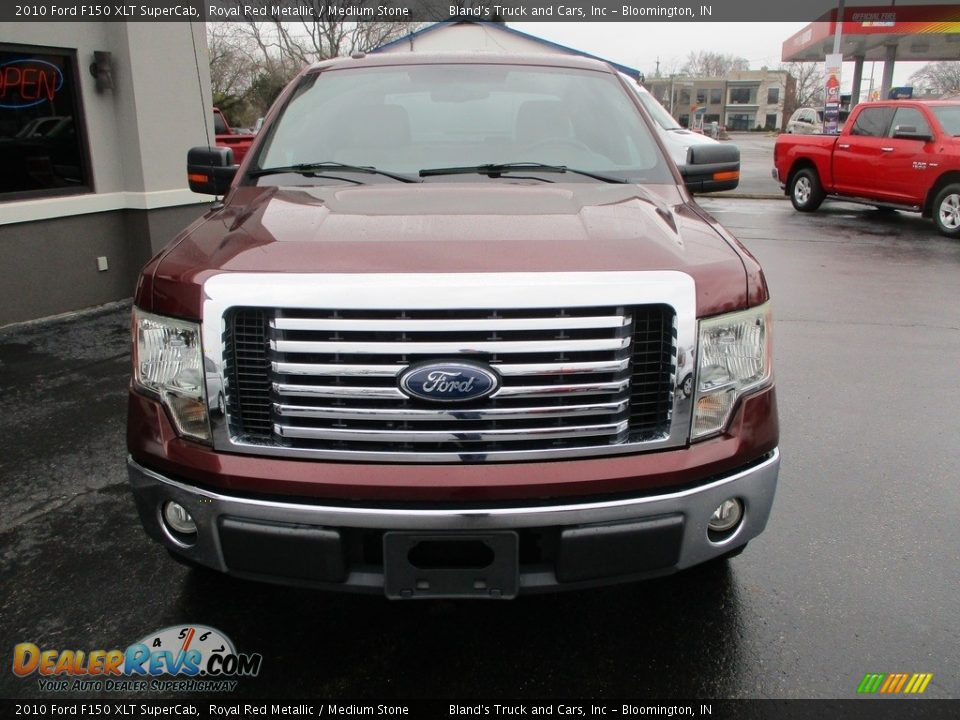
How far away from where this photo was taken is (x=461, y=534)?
2.01 meters

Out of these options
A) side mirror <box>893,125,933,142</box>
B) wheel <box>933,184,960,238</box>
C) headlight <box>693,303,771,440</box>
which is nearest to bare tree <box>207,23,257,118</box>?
side mirror <box>893,125,933,142</box>

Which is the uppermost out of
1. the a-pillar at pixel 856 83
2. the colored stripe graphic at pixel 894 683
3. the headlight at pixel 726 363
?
the a-pillar at pixel 856 83

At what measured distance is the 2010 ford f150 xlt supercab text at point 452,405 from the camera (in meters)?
2.00

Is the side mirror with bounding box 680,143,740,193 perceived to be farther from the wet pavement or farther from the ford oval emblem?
the ford oval emblem

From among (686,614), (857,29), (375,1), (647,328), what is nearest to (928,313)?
(686,614)

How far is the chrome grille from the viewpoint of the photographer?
199 centimetres

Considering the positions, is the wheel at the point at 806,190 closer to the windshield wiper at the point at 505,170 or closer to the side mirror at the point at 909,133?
the side mirror at the point at 909,133

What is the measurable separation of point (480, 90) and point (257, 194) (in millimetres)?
1189

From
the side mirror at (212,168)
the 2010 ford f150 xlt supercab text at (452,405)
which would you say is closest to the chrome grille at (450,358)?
the 2010 ford f150 xlt supercab text at (452,405)

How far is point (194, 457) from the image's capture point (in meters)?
2.14

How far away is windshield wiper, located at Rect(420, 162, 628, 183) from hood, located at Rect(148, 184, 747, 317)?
0.27 meters

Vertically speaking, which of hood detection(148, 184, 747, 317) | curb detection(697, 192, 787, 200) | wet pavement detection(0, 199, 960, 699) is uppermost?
hood detection(148, 184, 747, 317)

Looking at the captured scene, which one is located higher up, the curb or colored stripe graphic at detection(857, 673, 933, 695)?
the curb

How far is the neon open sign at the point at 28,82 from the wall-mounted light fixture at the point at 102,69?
0.92 feet
